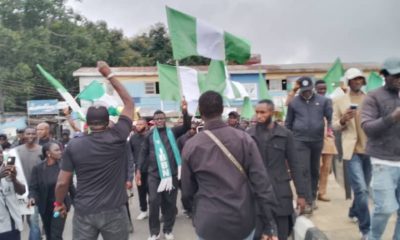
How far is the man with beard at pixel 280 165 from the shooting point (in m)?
4.60

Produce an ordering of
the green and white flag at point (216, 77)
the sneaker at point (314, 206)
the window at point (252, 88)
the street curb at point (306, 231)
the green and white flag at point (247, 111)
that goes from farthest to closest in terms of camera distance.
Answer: the window at point (252, 88) → the green and white flag at point (247, 111) → the green and white flag at point (216, 77) → the sneaker at point (314, 206) → the street curb at point (306, 231)

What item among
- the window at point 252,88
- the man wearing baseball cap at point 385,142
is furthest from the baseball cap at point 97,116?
the window at point 252,88

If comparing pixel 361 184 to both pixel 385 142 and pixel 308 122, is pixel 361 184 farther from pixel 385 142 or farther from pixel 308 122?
pixel 308 122

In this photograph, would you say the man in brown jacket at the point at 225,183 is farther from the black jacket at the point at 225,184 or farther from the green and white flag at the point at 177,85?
the green and white flag at the point at 177,85

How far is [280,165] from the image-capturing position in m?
4.63

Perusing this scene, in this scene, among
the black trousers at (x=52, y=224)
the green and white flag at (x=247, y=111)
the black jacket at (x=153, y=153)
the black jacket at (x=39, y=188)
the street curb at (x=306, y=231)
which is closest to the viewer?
the street curb at (x=306, y=231)

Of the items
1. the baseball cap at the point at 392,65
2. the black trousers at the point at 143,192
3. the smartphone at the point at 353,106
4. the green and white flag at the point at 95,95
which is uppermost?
the baseball cap at the point at 392,65

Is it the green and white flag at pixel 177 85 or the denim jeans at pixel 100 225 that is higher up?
the green and white flag at pixel 177 85

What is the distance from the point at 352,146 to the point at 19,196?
147 inches

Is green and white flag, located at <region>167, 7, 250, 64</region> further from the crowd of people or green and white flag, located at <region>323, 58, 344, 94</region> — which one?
green and white flag, located at <region>323, 58, 344, 94</region>

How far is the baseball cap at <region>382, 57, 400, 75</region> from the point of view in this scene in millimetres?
3947

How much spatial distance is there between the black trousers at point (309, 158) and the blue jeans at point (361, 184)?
1032mm

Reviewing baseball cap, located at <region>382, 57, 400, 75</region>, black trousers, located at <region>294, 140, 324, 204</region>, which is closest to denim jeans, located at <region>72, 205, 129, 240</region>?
baseball cap, located at <region>382, 57, 400, 75</region>

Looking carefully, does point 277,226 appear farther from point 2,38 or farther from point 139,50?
point 139,50
